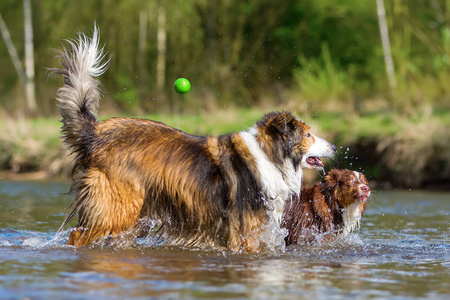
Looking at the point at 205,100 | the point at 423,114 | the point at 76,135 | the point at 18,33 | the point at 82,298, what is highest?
the point at 18,33

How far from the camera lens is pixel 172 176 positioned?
267 inches

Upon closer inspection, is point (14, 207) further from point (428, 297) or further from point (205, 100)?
point (205, 100)

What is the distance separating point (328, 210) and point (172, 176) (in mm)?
2094

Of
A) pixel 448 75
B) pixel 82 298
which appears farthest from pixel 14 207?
pixel 448 75

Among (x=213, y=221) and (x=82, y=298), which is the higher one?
(x=213, y=221)

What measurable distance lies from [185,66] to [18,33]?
25.2 feet

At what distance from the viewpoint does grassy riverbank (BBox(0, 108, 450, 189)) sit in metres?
13.5

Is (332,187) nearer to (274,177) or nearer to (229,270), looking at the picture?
(274,177)

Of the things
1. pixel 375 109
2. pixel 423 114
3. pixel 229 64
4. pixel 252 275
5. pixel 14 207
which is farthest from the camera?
pixel 229 64

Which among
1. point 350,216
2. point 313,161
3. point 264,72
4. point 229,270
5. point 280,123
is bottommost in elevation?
point 229,270

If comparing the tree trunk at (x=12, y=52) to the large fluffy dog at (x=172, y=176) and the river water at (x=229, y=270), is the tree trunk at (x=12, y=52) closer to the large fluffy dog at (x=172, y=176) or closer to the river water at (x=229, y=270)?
the river water at (x=229, y=270)

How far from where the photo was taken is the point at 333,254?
709 centimetres

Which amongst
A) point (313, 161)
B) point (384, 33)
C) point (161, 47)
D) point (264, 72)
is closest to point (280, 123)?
point (313, 161)

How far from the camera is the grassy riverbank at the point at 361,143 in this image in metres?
13.5
